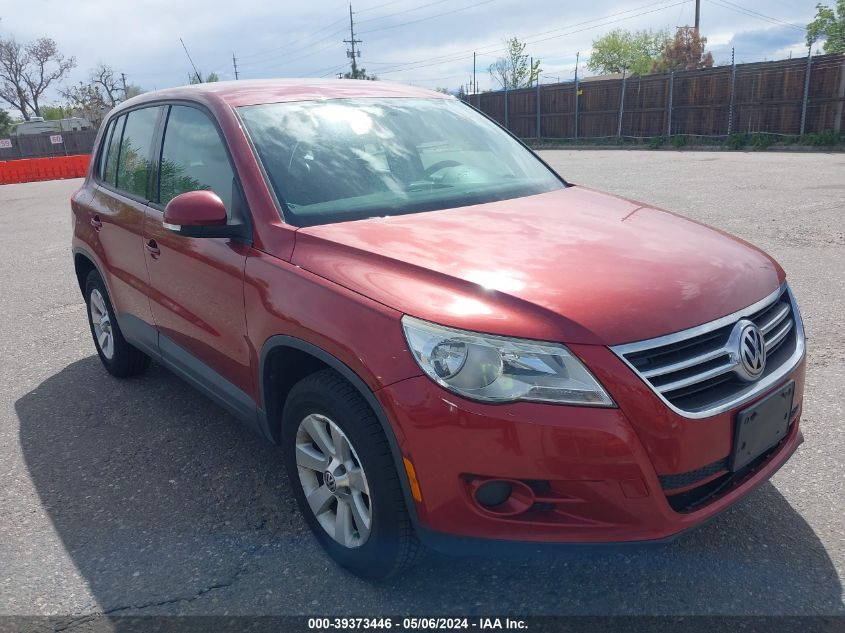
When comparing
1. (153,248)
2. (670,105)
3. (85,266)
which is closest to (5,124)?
(670,105)

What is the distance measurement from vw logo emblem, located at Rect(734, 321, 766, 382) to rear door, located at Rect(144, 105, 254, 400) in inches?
71.8

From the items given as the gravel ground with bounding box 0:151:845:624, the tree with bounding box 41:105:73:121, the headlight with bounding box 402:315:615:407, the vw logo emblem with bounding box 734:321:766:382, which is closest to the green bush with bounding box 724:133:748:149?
the gravel ground with bounding box 0:151:845:624

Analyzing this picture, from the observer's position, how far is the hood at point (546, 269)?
203cm

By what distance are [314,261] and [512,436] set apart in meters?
0.99

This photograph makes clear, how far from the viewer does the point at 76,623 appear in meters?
2.43

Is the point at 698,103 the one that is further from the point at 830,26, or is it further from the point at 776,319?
the point at 830,26

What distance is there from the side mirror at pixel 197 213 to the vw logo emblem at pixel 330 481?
41.9 inches

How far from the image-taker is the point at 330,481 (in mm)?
2496

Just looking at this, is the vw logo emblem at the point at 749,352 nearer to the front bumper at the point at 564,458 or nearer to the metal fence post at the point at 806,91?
the front bumper at the point at 564,458

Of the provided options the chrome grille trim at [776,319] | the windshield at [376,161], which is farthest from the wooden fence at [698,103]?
the chrome grille trim at [776,319]

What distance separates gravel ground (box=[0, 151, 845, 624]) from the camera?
2.42 m

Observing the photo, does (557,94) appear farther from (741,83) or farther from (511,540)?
(511,540)

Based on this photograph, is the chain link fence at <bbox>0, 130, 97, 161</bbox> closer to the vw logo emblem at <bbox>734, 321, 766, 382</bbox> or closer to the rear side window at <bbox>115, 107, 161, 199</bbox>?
the rear side window at <bbox>115, 107, 161, 199</bbox>

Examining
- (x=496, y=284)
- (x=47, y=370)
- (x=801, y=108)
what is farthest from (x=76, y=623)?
(x=801, y=108)
